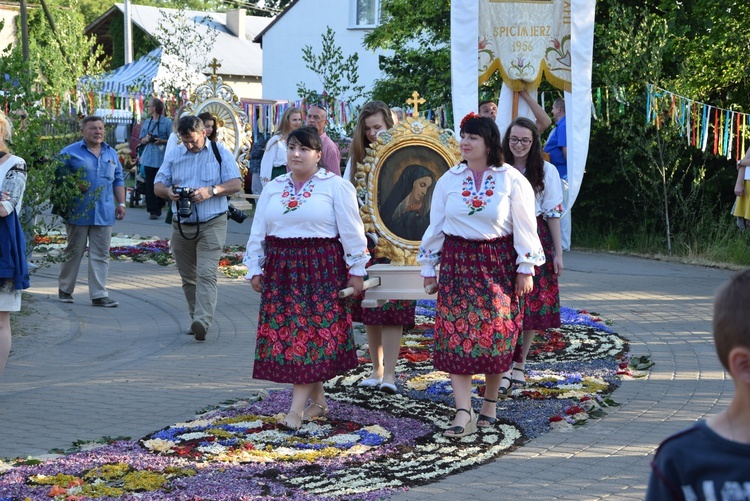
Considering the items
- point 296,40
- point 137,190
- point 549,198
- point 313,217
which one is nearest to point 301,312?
point 313,217

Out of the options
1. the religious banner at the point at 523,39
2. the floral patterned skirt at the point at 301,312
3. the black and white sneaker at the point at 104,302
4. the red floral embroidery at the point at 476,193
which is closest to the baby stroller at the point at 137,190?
the black and white sneaker at the point at 104,302

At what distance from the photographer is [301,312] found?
685 centimetres

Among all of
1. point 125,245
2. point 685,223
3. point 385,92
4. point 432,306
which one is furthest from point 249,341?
point 385,92

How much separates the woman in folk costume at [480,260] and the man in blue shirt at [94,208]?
19.8 ft

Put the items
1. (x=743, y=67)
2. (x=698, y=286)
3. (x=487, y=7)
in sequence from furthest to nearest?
(x=743, y=67) → (x=698, y=286) → (x=487, y=7)

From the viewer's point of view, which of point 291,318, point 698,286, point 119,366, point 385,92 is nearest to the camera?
point 291,318

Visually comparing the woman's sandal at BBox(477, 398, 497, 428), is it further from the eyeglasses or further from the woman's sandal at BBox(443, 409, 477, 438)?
the eyeglasses

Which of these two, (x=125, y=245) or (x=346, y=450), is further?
(x=125, y=245)

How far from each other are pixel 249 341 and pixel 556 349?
2.72 meters

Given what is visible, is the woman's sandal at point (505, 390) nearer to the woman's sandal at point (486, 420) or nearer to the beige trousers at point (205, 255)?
the woman's sandal at point (486, 420)

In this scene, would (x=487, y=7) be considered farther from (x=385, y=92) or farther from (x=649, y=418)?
(x=385, y=92)

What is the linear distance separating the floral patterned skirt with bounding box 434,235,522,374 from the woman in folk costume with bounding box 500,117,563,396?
1.11 m

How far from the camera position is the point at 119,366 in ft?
29.6

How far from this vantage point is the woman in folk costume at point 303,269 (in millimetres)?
6836
